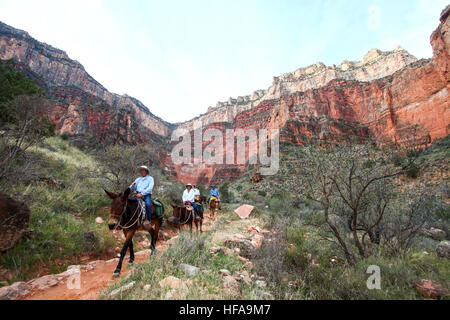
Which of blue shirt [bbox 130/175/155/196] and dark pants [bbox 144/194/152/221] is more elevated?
blue shirt [bbox 130/175/155/196]

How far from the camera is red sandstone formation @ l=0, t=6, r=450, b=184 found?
142ft

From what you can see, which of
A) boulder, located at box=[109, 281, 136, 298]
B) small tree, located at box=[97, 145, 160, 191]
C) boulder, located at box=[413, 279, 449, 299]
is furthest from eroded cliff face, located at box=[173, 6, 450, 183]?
small tree, located at box=[97, 145, 160, 191]

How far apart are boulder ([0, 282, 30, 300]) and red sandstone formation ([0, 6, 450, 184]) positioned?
903cm

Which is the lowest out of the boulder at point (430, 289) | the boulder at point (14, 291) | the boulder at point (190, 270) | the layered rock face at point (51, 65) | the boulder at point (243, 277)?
the boulder at point (14, 291)

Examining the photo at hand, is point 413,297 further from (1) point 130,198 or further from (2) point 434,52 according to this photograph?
(2) point 434,52

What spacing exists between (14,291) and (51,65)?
14486cm

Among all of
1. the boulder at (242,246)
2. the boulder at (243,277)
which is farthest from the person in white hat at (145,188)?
the boulder at (243,277)

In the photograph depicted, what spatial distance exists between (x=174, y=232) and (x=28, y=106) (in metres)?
10.6

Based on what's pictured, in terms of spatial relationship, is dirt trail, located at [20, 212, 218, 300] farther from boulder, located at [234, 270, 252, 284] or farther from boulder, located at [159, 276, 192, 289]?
boulder, located at [234, 270, 252, 284]

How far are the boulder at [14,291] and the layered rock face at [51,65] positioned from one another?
86.2 m

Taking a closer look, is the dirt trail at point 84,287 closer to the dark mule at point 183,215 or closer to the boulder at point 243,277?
the boulder at point 243,277

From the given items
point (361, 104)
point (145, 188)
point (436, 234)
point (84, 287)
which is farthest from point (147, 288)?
point (361, 104)

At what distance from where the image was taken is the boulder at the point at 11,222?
459 cm

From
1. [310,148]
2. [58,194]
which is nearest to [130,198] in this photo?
[58,194]
